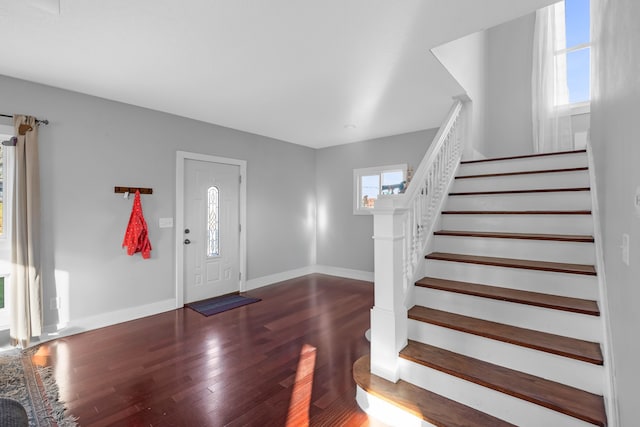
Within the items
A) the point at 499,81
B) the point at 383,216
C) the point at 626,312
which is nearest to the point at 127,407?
the point at 383,216

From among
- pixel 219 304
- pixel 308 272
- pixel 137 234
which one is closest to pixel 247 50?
pixel 137 234

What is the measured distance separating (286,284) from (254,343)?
7.17 ft

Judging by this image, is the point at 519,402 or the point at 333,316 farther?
the point at 333,316

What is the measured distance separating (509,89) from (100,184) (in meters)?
5.62

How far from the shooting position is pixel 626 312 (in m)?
1.12

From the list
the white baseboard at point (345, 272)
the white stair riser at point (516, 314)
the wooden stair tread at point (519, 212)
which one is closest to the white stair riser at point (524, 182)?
the wooden stair tread at point (519, 212)

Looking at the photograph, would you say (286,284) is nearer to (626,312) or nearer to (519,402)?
(519,402)

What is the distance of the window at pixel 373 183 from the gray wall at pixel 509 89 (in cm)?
136

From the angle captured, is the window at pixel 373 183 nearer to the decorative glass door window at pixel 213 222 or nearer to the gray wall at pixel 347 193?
the gray wall at pixel 347 193

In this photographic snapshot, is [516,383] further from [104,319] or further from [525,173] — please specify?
[104,319]

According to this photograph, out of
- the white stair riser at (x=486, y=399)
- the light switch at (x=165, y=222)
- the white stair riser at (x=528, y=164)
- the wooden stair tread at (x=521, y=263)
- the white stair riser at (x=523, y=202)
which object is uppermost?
the white stair riser at (x=528, y=164)

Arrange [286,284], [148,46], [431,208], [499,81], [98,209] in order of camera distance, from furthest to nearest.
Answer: [286,284] < [499,81] < [98,209] < [431,208] < [148,46]

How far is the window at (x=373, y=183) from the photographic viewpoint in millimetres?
4918

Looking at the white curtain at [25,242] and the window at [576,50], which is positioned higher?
the window at [576,50]
